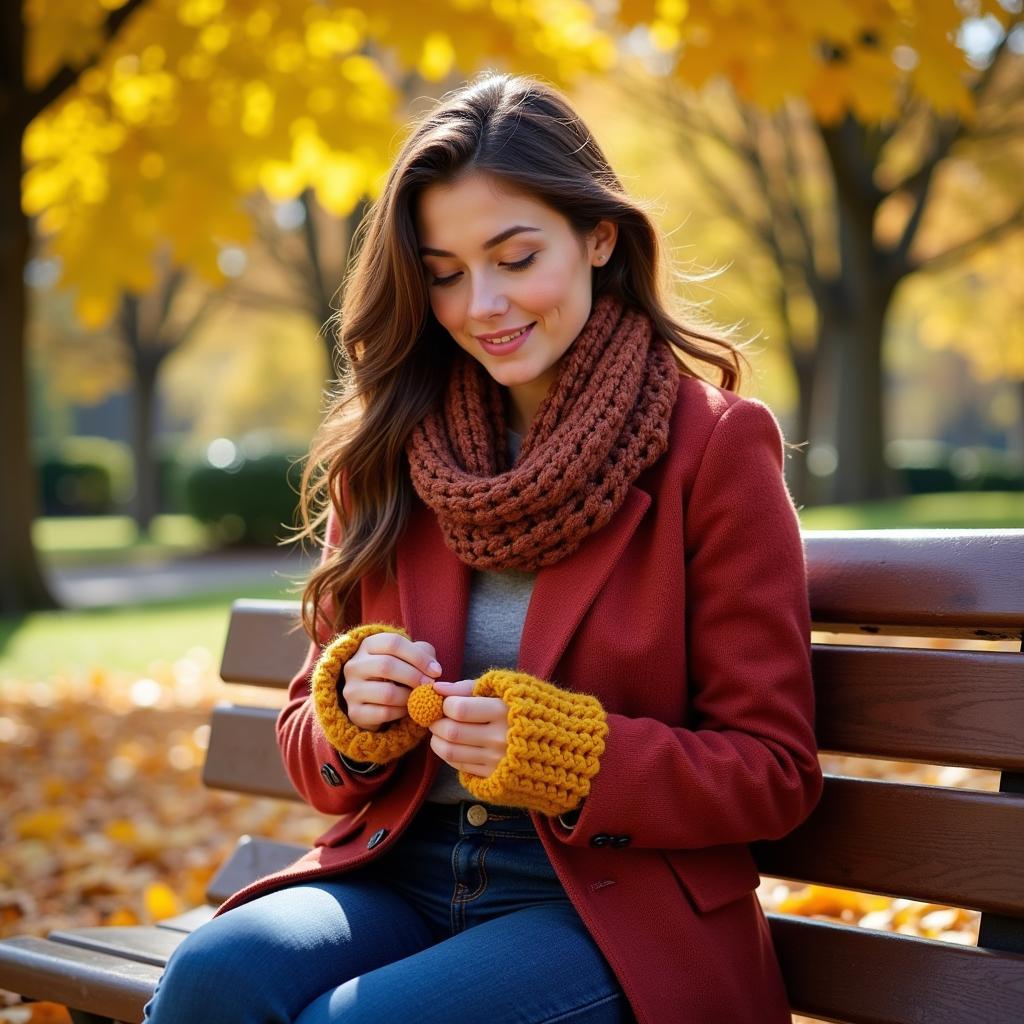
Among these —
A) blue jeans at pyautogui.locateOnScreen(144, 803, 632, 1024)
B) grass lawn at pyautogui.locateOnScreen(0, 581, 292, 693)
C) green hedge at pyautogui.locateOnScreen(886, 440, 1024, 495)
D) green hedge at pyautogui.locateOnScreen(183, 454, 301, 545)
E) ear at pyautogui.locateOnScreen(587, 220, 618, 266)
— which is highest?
ear at pyautogui.locateOnScreen(587, 220, 618, 266)

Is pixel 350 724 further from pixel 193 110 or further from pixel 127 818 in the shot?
pixel 193 110

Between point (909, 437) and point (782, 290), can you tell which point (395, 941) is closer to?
point (782, 290)

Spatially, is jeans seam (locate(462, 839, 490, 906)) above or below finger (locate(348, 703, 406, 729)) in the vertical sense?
below

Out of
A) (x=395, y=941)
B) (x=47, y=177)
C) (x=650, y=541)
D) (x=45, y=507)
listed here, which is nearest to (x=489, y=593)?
(x=650, y=541)

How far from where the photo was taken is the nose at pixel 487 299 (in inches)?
93.3

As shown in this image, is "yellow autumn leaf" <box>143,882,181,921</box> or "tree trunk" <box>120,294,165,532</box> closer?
"yellow autumn leaf" <box>143,882,181,921</box>

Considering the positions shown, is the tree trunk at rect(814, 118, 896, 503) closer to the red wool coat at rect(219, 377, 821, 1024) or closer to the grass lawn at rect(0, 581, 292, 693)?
the grass lawn at rect(0, 581, 292, 693)

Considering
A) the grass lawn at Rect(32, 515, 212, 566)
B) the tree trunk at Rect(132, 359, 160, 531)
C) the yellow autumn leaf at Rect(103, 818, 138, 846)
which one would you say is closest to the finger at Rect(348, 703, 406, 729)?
the yellow autumn leaf at Rect(103, 818, 138, 846)

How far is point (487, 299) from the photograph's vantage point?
2.37 m

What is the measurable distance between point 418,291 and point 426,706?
0.79 meters

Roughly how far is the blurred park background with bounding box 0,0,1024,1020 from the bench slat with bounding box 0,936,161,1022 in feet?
3.02

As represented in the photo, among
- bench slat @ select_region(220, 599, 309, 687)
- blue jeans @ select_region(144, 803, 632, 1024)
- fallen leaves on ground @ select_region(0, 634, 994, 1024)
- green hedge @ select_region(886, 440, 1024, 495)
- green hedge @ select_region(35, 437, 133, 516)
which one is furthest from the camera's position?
green hedge @ select_region(35, 437, 133, 516)

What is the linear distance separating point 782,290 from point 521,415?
1939 cm

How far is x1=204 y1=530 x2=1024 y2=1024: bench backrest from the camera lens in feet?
7.05
